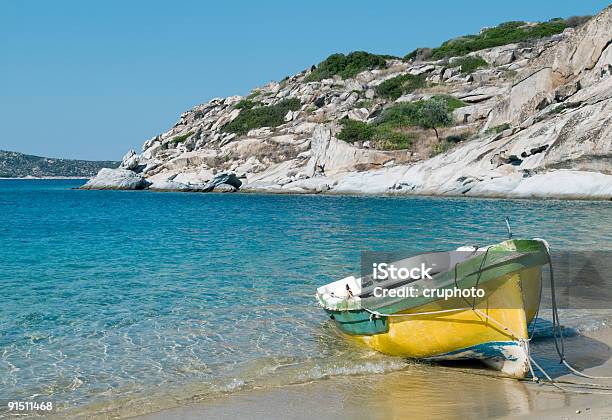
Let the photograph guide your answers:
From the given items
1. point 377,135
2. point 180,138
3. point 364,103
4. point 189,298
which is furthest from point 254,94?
point 189,298

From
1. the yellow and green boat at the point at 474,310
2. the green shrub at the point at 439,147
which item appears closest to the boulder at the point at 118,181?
the green shrub at the point at 439,147

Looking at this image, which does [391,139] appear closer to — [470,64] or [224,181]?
[224,181]

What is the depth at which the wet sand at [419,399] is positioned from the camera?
7246mm

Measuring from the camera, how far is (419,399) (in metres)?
7.78

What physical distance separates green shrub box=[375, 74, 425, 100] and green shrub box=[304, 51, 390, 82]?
52.2 feet

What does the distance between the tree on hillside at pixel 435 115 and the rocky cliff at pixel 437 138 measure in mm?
906

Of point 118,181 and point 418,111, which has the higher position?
point 418,111

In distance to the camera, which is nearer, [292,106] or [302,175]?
[302,175]

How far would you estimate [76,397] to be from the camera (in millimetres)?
8383

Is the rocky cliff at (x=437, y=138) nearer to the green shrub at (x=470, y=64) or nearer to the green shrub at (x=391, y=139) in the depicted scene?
the green shrub at (x=391, y=139)

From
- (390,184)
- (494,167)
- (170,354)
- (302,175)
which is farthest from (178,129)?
(170,354)

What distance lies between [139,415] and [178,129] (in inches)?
4238

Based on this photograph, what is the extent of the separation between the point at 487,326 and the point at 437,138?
56.2m

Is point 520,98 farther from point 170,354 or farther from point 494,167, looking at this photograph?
point 170,354
